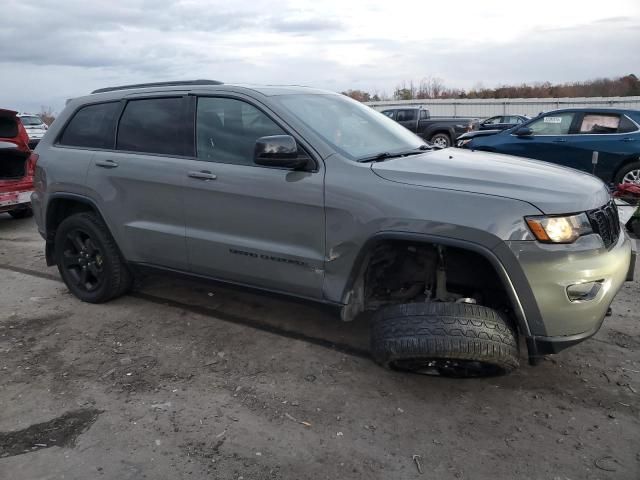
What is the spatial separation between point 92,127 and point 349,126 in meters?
2.24

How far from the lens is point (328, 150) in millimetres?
3461

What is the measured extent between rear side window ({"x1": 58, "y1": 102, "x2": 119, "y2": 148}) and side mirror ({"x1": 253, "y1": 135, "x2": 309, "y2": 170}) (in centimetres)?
177

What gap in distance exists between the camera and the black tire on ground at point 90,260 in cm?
462

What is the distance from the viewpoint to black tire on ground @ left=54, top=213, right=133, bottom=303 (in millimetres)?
4617

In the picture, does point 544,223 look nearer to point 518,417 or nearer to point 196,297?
point 518,417

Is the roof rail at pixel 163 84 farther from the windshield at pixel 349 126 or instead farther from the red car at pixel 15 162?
the red car at pixel 15 162

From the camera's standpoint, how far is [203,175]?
3857mm

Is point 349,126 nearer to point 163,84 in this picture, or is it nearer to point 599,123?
point 163,84

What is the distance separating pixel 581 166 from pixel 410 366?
26.2 ft

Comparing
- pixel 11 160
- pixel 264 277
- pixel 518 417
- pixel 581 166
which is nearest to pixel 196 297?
pixel 264 277

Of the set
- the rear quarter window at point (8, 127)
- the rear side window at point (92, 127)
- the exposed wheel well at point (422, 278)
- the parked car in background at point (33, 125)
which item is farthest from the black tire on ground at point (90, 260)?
the parked car in background at point (33, 125)

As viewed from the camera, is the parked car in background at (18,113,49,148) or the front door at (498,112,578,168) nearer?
the front door at (498,112,578,168)

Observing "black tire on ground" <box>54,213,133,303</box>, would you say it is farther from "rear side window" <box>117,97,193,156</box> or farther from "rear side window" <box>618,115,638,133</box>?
"rear side window" <box>618,115,638,133</box>

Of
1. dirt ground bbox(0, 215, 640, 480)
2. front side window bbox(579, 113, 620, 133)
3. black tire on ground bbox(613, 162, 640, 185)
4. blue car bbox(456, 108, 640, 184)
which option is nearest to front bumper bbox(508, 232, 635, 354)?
dirt ground bbox(0, 215, 640, 480)
